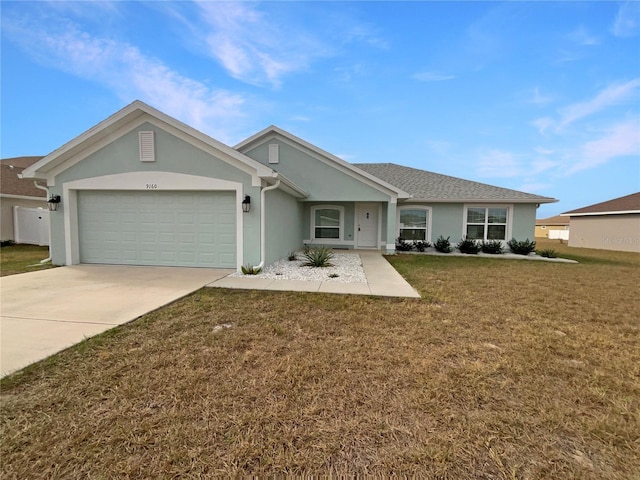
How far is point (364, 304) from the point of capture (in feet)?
17.6

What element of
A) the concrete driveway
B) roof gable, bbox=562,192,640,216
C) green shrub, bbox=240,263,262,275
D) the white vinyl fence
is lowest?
the concrete driveway

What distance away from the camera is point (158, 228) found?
341 inches

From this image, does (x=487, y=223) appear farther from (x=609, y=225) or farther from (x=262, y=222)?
(x=609, y=225)

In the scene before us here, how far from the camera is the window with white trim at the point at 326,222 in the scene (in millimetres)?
14703

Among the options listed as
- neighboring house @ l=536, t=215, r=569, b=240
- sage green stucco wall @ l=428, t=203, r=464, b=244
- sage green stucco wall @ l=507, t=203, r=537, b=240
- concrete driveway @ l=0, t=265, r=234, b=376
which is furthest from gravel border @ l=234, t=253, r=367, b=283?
neighboring house @ l=536, t=215, r=569, b=240

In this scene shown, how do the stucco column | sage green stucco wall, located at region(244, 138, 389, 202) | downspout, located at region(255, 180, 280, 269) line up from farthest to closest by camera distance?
sage green stucco wall, located at region(244, 138, 389, 202)
the stucco column
downspout, located at region(255, 180, 280, 269)

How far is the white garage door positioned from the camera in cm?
843

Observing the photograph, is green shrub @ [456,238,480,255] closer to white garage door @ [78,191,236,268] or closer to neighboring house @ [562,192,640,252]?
white garage door @ [78,191,236,268]

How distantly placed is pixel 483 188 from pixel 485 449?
50.9ft

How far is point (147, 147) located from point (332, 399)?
872 cm

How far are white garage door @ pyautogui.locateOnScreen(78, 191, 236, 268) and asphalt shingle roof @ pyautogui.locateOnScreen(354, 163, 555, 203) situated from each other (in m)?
9.84

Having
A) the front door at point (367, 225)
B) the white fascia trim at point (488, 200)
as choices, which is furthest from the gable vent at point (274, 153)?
the white fascia trim at point (488, 200)

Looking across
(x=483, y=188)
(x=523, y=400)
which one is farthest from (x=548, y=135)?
(x=523, y=400)

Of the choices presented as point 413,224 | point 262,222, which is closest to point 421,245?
point 413,224
